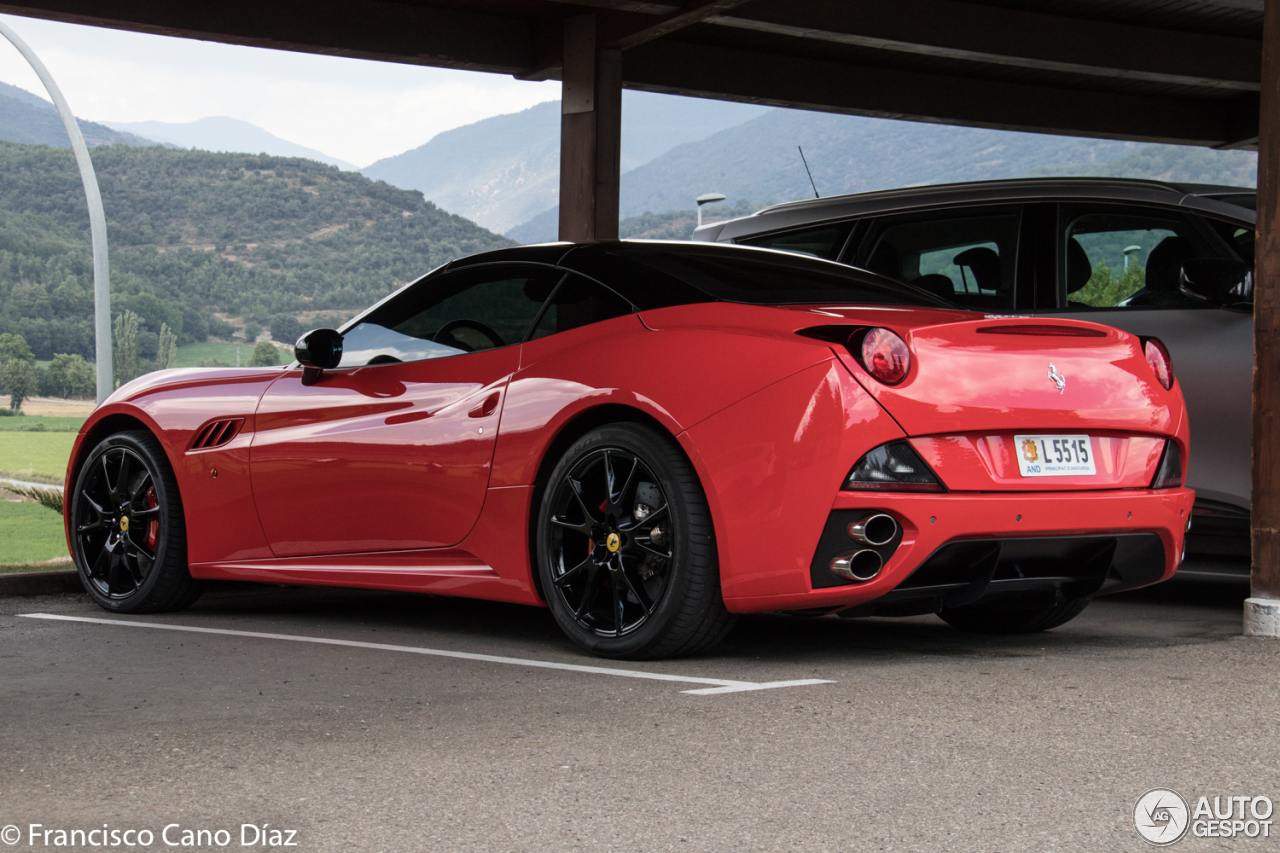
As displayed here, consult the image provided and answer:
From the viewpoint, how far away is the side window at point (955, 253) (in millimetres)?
6844

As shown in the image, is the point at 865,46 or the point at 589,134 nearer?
the point at 589,134

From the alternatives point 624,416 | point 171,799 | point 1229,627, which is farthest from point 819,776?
point 1229,627

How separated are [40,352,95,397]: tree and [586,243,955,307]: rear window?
194 feet

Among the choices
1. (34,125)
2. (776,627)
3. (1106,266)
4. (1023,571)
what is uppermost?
(34,125)

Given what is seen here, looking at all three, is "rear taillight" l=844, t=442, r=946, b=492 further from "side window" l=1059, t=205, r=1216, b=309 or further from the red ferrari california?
"side window" l=1059, t=205, r=1216, b=309

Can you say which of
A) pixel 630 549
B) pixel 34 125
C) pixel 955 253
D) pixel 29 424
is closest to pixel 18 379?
pixel 29 424

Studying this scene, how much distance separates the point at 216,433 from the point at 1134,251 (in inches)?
174

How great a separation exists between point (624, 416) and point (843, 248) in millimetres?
3177

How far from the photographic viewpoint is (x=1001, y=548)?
4.18 meters

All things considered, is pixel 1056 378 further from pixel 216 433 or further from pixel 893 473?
pixel 216 433

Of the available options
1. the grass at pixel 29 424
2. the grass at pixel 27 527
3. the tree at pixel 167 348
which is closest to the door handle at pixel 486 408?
the grass at pixel 27 527

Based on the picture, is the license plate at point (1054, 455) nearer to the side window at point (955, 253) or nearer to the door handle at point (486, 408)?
the door handle at point (486, 408)

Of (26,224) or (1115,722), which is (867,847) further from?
(26,224)

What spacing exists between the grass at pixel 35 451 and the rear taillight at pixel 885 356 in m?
39.3
